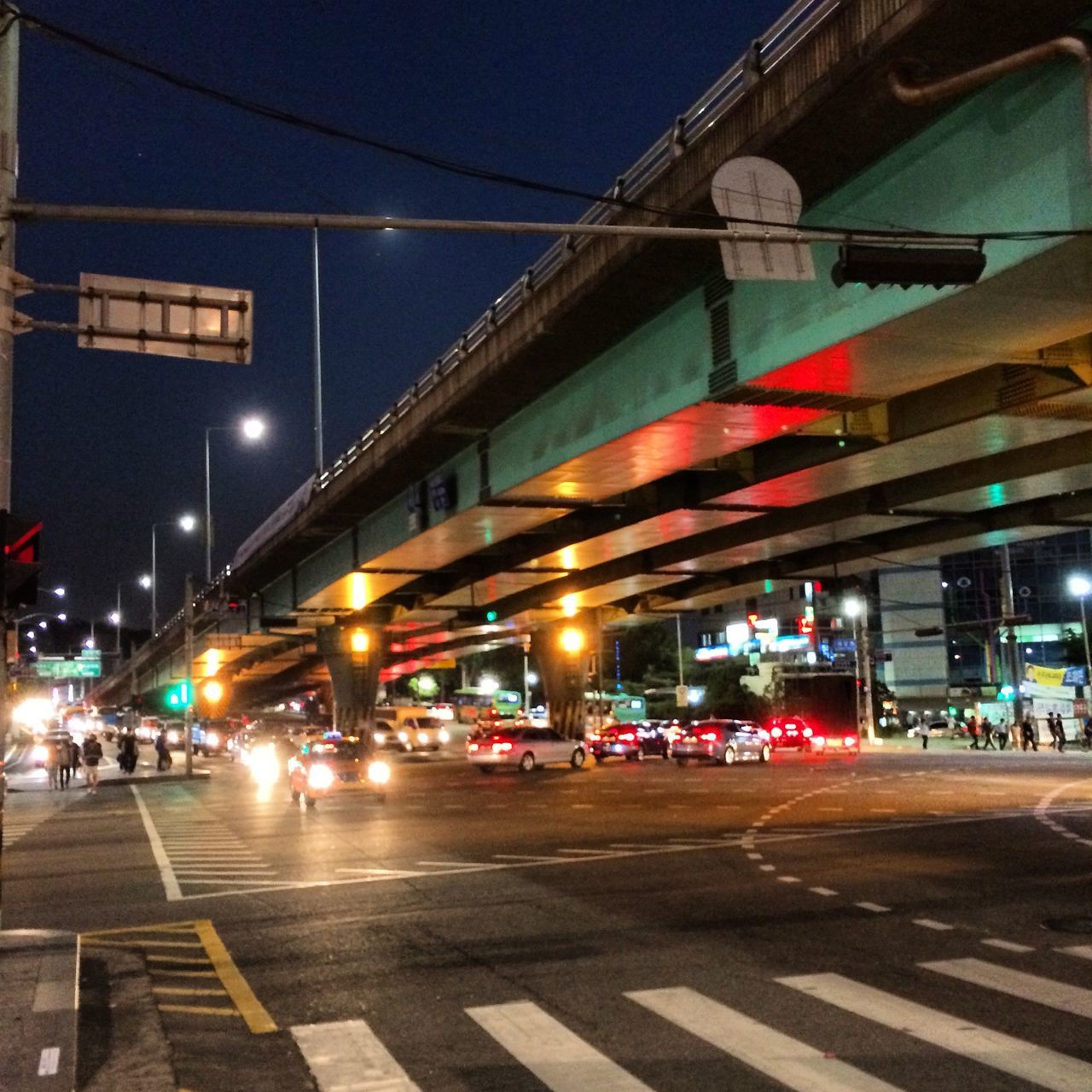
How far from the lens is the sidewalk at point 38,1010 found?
22.0ft

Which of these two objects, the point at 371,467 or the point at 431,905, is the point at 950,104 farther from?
the point at 371,467

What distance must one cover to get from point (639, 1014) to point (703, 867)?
753 cm

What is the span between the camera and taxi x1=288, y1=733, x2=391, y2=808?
27.6m

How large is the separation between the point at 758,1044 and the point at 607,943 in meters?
3.48

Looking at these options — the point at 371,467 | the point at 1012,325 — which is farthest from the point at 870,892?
the point at 371,467

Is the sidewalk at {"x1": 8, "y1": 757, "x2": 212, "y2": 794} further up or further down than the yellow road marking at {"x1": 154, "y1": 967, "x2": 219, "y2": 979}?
further down

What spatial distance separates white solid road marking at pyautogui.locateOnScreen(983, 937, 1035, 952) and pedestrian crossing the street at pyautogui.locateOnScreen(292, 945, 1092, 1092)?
868 mm

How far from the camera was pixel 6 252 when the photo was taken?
10.2 m

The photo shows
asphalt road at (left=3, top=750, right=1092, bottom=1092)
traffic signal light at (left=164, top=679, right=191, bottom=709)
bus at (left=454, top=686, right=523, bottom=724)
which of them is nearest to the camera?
asphalt road at (left=3, top=750, right=1092, bottom=1092)

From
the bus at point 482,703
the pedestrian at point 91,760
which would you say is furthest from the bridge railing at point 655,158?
the bus at point 482,703

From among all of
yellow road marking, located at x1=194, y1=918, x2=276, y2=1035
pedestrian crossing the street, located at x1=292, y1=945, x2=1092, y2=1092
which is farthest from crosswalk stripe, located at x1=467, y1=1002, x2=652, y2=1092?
yellow road marking, located at x1=194, y1=918, x2=276, y2=1035

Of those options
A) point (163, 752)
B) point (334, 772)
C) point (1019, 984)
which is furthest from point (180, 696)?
point (1019, 984)

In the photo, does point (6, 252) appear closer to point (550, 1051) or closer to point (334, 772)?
point (550, 1051)

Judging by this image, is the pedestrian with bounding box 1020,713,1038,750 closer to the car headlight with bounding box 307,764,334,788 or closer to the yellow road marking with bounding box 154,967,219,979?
the car headlight with bounding box 307,764,334,788
